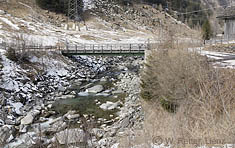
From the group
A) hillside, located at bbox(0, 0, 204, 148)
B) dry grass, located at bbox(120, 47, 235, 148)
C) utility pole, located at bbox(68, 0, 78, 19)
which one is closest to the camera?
dry grass, located at bbox(120, 47, 235, 148)

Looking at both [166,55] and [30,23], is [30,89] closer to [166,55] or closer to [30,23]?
[166,55]

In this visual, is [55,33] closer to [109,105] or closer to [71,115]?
[109,105]

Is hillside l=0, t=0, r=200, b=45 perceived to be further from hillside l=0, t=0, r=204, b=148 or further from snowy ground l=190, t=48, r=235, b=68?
snowy ground l=190, t=48, r=235, b=68

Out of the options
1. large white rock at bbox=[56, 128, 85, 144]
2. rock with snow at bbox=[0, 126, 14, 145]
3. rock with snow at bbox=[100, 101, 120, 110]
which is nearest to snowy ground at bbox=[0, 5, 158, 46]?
rock with snow at bbox=[100, 101, 120, 110]

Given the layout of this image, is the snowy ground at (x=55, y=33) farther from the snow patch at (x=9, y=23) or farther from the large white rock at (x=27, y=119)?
the large white rock at (x=27, y=119)

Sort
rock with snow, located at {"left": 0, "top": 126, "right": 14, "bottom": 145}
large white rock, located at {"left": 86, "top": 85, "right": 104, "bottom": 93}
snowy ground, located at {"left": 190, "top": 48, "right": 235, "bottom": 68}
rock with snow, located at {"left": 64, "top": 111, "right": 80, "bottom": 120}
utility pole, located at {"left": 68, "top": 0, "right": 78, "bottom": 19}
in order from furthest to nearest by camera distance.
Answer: utility pole, located at {"left": 68, "top": 0, "right": 78, "bottom": 19}
large white rock, located at {"left": 86, "top": 85, "right": 104, "bottom": 93}
rock with snow, located at {"left": 64, "top": 111, "right": 80, "bottom": 120}
snowy ground, located at {"left": 190, "top": 48, "right": 235, "bottom": 68}
rock with snow, located at {"left": 0, "top": 126, "right": 14, "bottom": 145}

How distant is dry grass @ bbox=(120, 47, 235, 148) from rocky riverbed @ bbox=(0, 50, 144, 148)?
1.91 metres

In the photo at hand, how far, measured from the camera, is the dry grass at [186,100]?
23.0 feet

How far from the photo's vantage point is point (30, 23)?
44.7 meters

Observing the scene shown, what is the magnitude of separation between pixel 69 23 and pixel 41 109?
130 feet

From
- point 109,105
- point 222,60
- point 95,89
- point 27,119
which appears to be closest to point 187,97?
point 222,60

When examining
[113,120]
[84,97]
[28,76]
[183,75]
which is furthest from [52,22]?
[183,75]

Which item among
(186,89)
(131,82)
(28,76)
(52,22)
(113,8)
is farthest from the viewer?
(113,8)

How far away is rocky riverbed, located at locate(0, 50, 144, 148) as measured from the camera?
1075cm
